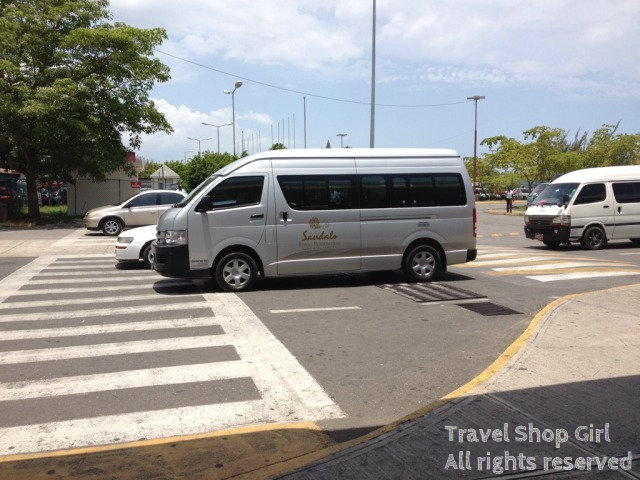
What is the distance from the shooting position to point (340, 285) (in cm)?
1123

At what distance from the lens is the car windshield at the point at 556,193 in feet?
56.6

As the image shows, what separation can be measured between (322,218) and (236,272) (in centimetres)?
178

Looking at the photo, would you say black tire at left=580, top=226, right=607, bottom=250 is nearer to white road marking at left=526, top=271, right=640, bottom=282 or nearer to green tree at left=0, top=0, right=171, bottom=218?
white road marking at left=526, top=271, right=640, bottom=282

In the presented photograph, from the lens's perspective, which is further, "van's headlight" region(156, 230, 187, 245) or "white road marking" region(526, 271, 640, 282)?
"white road marking" region(526, 271, 640, 282)

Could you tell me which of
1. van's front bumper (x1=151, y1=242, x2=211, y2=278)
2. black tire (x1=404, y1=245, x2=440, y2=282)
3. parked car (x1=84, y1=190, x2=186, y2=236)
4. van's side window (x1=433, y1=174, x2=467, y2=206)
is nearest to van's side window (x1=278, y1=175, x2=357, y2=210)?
black tire (x1=404, y1=245, x2=440, y2=282)

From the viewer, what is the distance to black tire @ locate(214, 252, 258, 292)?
33.9ft

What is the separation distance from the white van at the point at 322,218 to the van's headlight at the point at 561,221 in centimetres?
655

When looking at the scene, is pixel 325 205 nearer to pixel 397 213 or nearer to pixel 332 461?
pixel 397 213

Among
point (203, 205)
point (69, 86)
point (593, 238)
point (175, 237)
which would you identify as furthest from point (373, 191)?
point (69, 86)

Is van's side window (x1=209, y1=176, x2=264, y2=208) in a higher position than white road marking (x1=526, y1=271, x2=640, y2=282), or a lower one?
higher

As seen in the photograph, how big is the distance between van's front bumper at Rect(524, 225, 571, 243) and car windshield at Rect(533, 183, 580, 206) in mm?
744

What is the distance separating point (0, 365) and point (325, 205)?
5987 mm

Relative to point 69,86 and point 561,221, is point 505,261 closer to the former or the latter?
point 561,221

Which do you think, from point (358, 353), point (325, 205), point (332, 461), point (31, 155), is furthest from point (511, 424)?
point (31, 155)
